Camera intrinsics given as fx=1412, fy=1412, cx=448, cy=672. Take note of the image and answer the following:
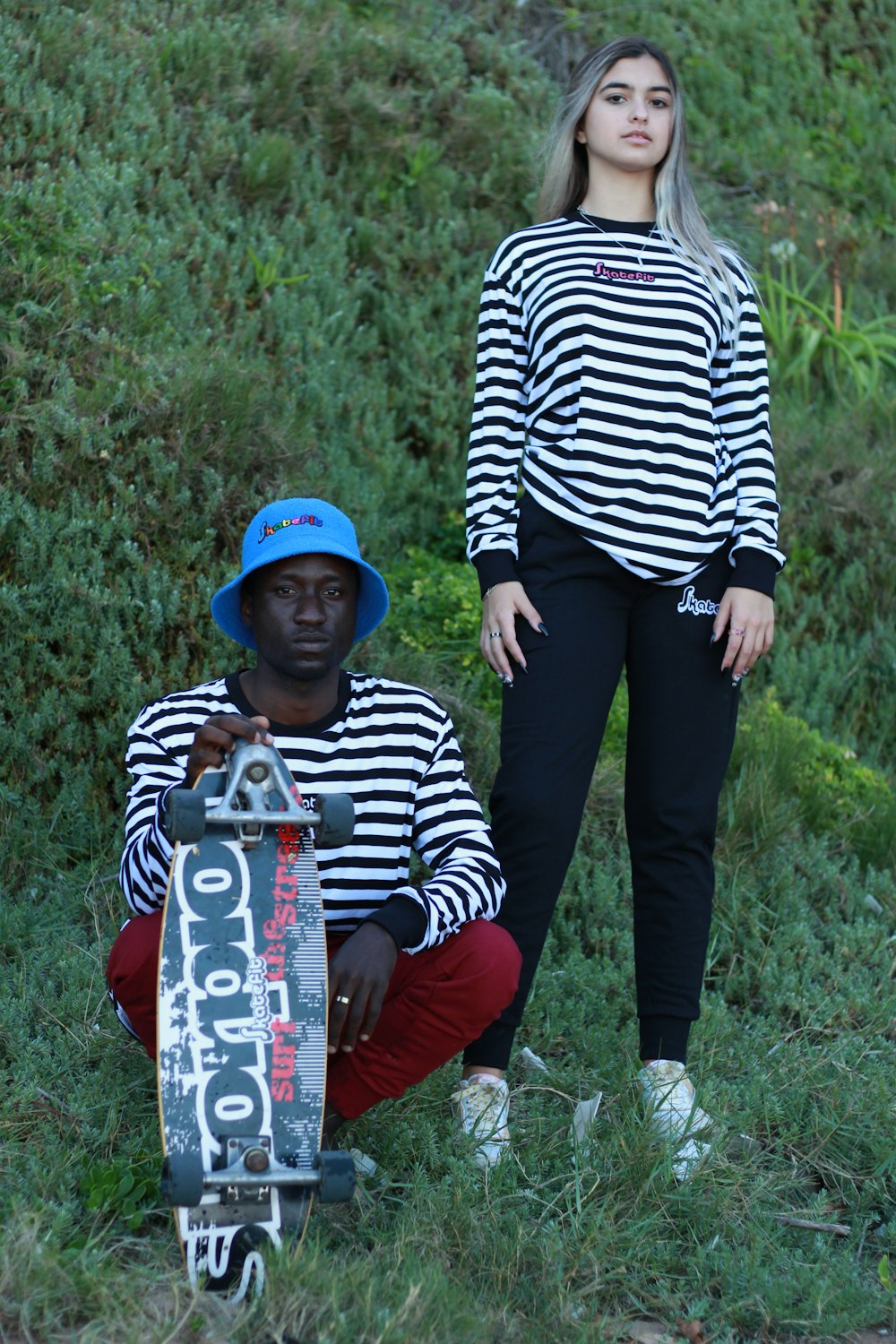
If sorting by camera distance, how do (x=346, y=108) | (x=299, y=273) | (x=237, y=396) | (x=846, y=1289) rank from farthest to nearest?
1. (x=346, y=108)
2. (x=299, y=273)
3. (x=237, y=396)
4. (x=846, y=1289)

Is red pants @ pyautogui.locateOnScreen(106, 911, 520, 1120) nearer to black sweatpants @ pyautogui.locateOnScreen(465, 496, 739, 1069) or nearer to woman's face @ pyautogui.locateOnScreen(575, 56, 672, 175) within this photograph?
black sweatpants @ pyautogui.locateOnScreen(465, 496, 739, 1069)

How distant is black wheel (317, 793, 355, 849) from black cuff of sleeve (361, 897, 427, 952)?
0.27m

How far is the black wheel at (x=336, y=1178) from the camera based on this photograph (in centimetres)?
229

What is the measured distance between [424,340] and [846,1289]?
3.94m

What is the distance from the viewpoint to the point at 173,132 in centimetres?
551

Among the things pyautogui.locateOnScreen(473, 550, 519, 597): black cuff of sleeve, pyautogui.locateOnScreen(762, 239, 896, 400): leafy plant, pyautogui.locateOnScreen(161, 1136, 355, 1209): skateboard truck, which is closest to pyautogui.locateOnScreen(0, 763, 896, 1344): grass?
pyautogui.locateOnScreen(161, 1136, 355, 1209): skateboard truck

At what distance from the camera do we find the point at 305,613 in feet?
9.46

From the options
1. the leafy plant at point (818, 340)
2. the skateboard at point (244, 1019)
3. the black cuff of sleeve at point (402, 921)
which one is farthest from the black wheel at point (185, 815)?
the leafy plant at point (818, 340)

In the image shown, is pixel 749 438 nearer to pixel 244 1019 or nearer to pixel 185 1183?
pixel 244 1019

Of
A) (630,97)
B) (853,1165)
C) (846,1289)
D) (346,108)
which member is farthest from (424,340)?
(846,1289)

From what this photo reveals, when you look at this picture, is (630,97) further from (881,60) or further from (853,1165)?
(881,60)

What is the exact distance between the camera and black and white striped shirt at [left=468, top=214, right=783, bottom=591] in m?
3.11

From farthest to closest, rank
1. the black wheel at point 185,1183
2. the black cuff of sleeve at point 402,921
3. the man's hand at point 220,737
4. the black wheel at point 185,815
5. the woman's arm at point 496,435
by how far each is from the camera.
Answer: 1. the woman's arm at point 496,435
2. the black cuff of sleeve at point 402,921
3. the man's hand at point 220,737
4. the black wheel at point 185,815
5. the black wheel at point 185,1183

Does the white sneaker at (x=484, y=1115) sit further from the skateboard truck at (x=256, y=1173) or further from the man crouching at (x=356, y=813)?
the skateboard truck at (x=256, y=1173)
